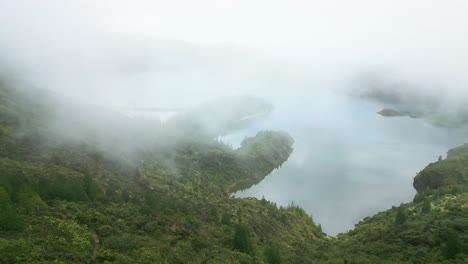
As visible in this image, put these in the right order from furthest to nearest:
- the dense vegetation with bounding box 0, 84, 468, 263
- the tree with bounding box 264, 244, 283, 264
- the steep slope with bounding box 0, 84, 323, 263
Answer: the tree with bounding box 264, 244, 283, 264, the dense vegetation with bounding box 0, 84, 468, 263, the steep slope with bounding box 0, 84, 323, 263

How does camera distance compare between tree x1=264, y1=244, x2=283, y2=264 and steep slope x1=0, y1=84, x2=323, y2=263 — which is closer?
steep slope x1=0, y1=84, x2=323, y2=263

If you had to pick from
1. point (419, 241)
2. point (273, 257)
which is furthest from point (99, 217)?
point (419, 241)

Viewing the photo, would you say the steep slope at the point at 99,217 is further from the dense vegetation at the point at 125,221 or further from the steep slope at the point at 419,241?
the steep slope at the point at 419,241

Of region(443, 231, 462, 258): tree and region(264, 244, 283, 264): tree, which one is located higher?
region(443, 231, 462, 258): tree

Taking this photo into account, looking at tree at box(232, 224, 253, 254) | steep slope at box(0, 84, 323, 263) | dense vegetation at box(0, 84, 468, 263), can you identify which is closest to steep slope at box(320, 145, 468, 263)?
dense vegetation at box(0, 84, 468, 263)

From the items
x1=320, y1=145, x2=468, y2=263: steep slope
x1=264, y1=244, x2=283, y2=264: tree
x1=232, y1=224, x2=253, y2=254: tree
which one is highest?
x1=320, y1=145, x2=468, y2=263: steep slope

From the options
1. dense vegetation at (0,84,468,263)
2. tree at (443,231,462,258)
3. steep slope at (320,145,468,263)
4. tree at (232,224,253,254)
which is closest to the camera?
dense vegetation at (0,84,468,263)

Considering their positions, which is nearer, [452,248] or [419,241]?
[452,248]

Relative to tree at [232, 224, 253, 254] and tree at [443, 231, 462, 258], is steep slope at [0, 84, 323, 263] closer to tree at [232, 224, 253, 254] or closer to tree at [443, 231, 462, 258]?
tree at [232, 224, 253, 254]

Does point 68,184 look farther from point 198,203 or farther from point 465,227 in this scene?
point 465,227

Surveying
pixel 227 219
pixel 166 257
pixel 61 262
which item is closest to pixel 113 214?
pixel 166 257

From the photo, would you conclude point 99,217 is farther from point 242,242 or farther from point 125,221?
point 242,242

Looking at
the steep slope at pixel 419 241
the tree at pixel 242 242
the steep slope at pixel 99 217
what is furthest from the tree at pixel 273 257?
the steep slope at pixel 419 241

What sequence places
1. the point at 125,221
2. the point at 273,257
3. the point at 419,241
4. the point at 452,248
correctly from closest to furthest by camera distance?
the point at 125,221
the point at 452,248
the point at 273,257
the point at 419,241
